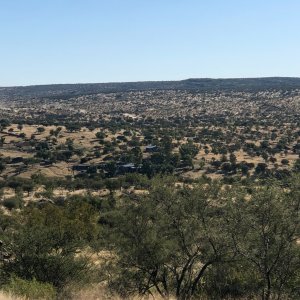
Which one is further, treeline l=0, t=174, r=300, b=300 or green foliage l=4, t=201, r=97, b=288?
green foliage l=4, t=201, r=97, b=288

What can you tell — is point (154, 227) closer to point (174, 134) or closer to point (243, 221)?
point (243, 221)

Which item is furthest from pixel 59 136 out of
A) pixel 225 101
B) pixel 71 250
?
pixel 225 101

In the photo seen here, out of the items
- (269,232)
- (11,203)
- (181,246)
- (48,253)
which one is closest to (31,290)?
(48,253)

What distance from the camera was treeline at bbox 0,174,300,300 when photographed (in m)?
16.2

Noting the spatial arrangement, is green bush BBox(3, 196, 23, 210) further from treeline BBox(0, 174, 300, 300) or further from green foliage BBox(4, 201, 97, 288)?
green foliage BBox(4, 201, 97, 288)

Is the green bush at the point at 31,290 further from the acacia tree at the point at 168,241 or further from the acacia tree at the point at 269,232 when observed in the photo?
the acacia tree at the point at 269,232

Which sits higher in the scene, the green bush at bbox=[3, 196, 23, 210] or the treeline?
the treeline

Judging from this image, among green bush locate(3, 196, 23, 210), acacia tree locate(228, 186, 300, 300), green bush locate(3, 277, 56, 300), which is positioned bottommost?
green bush locate(3, 196, 23, 210)

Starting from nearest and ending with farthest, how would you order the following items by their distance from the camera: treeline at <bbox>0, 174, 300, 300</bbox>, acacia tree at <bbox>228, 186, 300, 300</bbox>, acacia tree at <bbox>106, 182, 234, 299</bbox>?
acacia tree at <bbox>228, 186, 300, 300</bbox> → treeline at <bbox>0, 174, 300, 300</bbox> → acacia tree at <bbox>106, 182, 234, 299</bbox>

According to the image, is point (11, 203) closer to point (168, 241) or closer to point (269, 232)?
point (168, 241)

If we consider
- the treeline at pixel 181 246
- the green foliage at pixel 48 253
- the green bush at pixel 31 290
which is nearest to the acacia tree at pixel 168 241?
the treeline at pixel 181 246

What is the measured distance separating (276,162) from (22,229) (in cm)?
5956

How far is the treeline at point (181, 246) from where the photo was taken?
1622 cm

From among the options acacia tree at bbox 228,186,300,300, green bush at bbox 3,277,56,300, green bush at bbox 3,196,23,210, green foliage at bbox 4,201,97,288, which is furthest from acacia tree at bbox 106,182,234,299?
green bush at bbox 3,196,23,210
